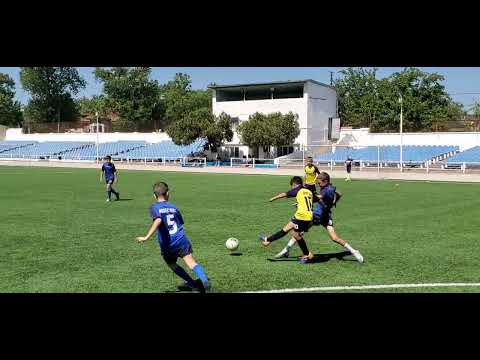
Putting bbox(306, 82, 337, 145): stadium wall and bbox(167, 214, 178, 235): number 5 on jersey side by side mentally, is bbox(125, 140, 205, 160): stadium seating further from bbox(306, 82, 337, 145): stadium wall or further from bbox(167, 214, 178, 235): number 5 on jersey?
bbox(167, 214, 178, 235): number 5 on jersey

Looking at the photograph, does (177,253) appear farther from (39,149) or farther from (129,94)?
(129,94)

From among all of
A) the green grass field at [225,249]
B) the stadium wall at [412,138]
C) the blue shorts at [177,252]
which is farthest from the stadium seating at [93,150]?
the blue shorts at [177,252]

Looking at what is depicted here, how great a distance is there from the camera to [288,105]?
5691cm

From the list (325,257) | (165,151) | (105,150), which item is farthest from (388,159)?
(325,257)

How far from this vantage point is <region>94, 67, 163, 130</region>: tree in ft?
289

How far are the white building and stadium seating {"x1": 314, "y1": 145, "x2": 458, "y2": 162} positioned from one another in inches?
218

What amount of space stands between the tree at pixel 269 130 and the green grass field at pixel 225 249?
101ft

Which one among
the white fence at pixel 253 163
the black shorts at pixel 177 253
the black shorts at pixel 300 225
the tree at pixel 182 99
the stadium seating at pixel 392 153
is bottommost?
the black shorts at pixel 177 253

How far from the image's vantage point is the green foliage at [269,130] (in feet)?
170

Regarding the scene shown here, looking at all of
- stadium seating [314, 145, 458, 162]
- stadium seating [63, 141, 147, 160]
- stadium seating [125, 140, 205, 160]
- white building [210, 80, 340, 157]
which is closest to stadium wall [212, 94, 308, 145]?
white building [210, 80, 340, 157]

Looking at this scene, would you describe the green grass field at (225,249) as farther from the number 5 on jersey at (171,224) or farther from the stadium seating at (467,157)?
the stadium seating at (467,157)
